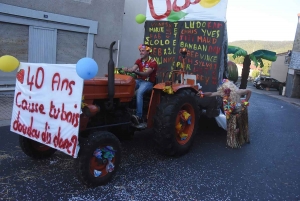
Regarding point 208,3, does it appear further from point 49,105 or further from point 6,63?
point 6,63

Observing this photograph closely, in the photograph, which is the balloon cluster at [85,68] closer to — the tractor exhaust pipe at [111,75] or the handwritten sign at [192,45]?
the tractor exhaust pipe at [111,75]

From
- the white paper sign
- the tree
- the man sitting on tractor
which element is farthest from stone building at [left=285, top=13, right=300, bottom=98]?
the man sitting on tractor

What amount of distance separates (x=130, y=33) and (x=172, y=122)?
10357mm

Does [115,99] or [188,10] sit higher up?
[188,10]

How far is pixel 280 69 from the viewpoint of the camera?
34938mm

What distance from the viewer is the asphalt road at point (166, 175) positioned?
316 cm

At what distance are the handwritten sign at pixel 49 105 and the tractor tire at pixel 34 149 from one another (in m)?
0.24

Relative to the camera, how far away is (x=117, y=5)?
11.0m

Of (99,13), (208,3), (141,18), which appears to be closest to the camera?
(208,3)

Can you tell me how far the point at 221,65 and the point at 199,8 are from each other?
130 cm

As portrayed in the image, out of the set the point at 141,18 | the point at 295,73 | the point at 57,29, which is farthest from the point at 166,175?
the point at 295,73

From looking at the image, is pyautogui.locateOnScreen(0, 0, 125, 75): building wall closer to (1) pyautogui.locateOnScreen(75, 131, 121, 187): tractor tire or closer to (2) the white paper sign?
(2) the white paper sign

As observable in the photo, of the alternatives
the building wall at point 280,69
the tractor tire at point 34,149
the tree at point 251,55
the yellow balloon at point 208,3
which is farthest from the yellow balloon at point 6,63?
the building wall at point 280,69

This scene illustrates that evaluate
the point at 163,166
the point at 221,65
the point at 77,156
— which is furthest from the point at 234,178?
the point at 221,65
